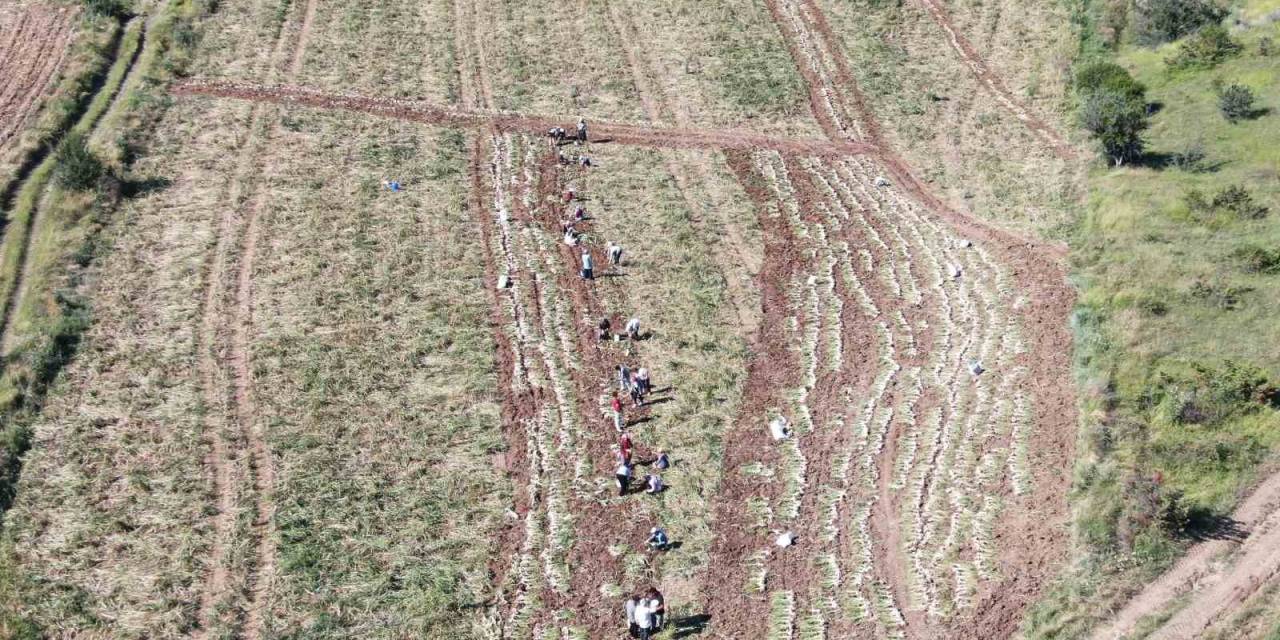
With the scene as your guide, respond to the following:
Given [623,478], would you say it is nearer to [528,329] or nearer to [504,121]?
[528,329]

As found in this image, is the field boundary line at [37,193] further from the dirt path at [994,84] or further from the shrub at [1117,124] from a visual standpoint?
the dirt path at [994,84]

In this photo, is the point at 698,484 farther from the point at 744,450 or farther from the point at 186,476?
the point at 186,476

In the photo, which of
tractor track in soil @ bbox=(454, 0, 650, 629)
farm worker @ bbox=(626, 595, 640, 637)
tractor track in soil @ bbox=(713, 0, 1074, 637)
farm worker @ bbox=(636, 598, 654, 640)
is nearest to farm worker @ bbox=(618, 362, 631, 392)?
tractor track in soil @ bbox=(454, 0, 650, 629)

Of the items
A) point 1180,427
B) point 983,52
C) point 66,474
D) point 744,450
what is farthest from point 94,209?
point 983,52

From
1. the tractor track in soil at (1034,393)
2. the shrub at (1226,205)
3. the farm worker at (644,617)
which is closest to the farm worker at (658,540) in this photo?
the tractor track in soil at (1034,393)

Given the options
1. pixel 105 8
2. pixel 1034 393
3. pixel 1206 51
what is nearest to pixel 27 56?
pixel 105 8
